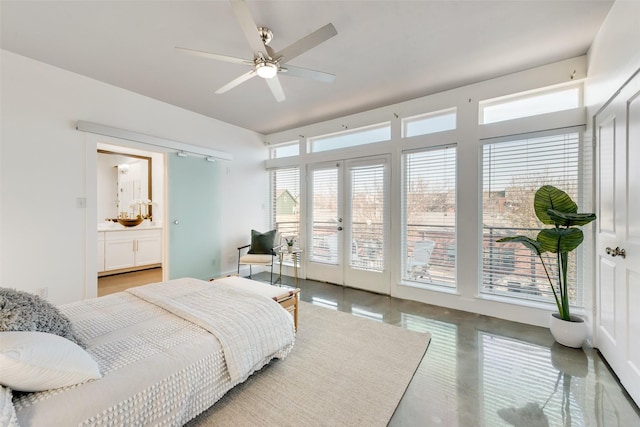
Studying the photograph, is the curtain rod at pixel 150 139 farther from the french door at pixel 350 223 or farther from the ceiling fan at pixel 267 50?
the ceiling fan at pixel 267 50

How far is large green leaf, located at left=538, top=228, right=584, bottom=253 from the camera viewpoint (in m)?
2.22

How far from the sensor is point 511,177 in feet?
9.79

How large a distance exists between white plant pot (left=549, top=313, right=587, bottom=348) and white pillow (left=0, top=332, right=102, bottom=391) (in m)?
3.43

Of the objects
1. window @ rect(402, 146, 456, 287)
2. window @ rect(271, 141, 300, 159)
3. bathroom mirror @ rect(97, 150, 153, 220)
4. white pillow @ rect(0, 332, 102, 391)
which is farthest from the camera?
bathroom mirror @ rect(97, 150, 153, 220)

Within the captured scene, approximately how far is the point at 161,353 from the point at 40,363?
1.53ft

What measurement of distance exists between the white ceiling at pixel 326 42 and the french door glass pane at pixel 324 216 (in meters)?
1.49

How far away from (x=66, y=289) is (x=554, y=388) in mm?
4637

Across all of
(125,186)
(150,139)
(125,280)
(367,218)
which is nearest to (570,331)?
(367,218)

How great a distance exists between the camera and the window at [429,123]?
3408mm

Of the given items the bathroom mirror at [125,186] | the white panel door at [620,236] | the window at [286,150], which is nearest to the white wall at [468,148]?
the white panel door at [620,236]

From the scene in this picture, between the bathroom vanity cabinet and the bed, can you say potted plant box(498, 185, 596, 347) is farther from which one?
the bathroom vanity cabinet

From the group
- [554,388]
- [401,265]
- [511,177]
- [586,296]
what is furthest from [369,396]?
[511,177]

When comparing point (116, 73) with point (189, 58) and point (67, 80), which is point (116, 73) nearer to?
point (67, 80)

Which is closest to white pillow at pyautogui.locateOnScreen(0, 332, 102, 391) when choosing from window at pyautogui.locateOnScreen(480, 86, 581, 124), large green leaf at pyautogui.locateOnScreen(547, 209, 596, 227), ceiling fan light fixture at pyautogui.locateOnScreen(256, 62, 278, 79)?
ceiling fan light fixture at pyautogui.locateOnScreen(256, 62, 278, 79)
